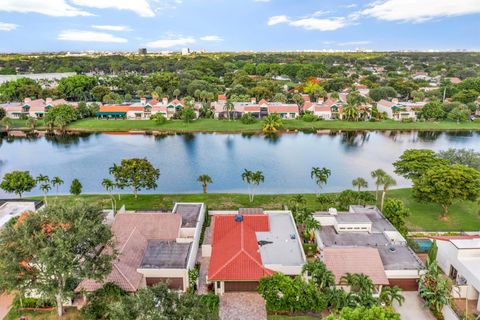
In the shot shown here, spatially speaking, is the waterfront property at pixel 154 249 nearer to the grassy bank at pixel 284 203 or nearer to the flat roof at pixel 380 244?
the grassy bank at pixel 284 203

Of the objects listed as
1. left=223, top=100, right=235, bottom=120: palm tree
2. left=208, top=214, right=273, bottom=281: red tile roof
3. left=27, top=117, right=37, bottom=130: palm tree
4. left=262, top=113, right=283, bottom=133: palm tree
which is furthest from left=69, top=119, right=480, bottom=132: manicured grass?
left=208, top=214, right=273, bottom=281: red tile roof

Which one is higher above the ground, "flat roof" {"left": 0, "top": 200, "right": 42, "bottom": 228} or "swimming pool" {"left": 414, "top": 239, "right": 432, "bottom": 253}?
"flat roof" {"left": 0, "top": 200, "right": 42, "bottom": 228}

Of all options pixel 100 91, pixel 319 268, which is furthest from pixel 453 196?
pixel 100 91

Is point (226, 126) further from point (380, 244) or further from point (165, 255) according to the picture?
point (165, 255)

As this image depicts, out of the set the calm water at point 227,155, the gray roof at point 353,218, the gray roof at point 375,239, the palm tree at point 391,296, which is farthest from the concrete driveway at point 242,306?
the calm water at point 227,155

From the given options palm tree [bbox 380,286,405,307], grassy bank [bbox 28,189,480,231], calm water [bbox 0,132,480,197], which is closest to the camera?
palm tree [bbox 380,286,405,307]

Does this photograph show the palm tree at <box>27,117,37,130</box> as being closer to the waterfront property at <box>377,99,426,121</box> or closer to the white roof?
the white roof

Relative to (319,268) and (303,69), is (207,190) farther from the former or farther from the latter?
(303,69)
